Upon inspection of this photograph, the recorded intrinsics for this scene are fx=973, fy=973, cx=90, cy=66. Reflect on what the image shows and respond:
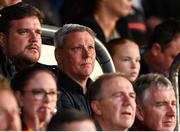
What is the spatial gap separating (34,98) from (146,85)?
139 cm

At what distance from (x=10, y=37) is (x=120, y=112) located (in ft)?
4.19

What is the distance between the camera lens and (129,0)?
1135 cm

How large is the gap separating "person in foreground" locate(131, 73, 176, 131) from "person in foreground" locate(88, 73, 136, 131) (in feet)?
1.55

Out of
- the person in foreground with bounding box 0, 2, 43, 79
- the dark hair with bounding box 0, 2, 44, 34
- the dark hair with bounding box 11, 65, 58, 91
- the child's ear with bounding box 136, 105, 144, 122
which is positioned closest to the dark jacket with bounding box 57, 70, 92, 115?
the person in foreground with bounding box 0, 2, 43, 79

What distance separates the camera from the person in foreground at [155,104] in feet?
25.3

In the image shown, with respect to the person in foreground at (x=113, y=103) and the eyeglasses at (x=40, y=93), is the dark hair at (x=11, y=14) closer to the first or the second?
the person in foreground at (x=113, y=103)

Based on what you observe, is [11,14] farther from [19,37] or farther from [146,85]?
[146,85]

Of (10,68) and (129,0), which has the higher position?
(129,0)

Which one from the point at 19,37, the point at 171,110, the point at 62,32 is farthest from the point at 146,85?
the point at 19,37

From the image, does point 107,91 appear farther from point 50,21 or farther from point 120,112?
point 50,21

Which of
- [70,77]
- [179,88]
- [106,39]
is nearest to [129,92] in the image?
[70,77]

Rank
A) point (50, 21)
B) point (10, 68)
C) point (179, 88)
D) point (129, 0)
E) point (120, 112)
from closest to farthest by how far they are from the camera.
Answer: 1. point (120, 112)
2. point (10, 68)
3. point (179, 88)
4. point (50, 21)
5. point (129, 0)

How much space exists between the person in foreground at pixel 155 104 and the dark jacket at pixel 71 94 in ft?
1.42

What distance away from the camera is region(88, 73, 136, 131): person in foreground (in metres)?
7.17
